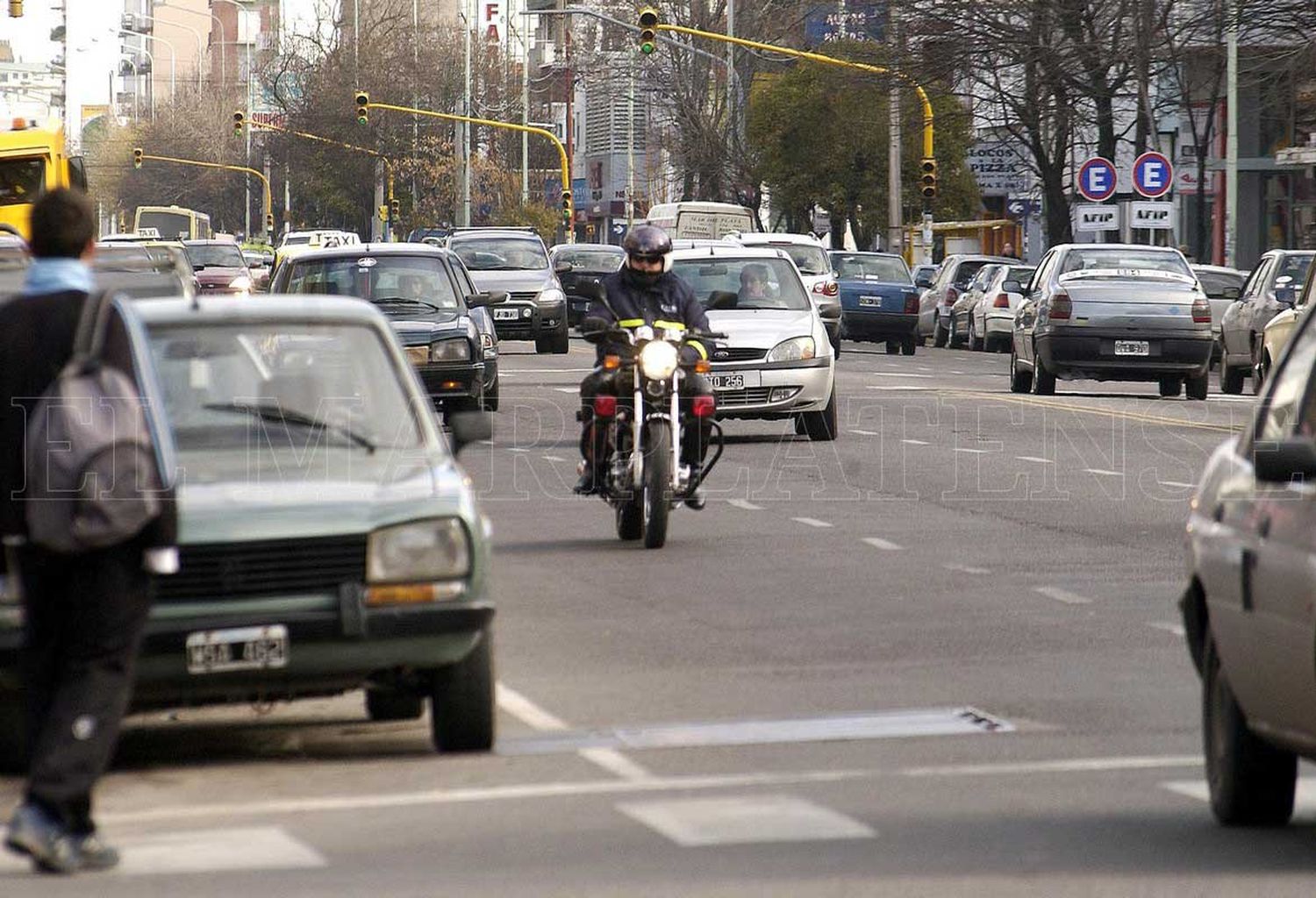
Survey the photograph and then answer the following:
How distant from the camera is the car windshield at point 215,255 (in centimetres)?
5755

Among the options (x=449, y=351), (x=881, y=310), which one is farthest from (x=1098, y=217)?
→ (x=449, y=351)

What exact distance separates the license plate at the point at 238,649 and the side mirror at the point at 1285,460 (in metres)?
2.97

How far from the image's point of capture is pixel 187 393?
9445mm

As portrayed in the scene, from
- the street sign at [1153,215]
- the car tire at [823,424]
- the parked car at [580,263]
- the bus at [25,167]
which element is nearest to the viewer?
the car tire at [823,424]

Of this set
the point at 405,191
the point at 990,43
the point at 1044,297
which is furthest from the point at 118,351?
the point at 405,191

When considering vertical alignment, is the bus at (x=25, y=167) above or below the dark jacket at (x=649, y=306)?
above

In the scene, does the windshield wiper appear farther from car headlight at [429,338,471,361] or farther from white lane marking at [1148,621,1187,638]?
car headlight at [429,338,471,361]

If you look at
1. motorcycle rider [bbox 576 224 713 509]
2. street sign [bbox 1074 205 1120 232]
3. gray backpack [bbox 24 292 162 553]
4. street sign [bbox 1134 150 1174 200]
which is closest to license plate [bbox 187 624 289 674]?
gray backpack [bbox 24 292 162 553]

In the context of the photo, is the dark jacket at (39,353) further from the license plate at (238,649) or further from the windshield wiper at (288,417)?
the windshield wiper at (288,417)

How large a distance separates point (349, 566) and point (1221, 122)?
54.4 m

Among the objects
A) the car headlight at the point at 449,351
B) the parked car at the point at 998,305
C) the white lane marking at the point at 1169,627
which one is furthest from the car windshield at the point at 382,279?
the parked car at the point at 998,305

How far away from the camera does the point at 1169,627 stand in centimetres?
1202

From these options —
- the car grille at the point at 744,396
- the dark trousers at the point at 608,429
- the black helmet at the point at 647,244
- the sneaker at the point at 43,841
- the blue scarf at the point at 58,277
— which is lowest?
the sneaker at the point at 43,841

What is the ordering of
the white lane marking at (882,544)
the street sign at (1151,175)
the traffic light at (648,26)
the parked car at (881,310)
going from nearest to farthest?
the white lane marking at (882,544), the street sign at (1151,175), the parked car at (881,310), the traffic light at (648,26)
